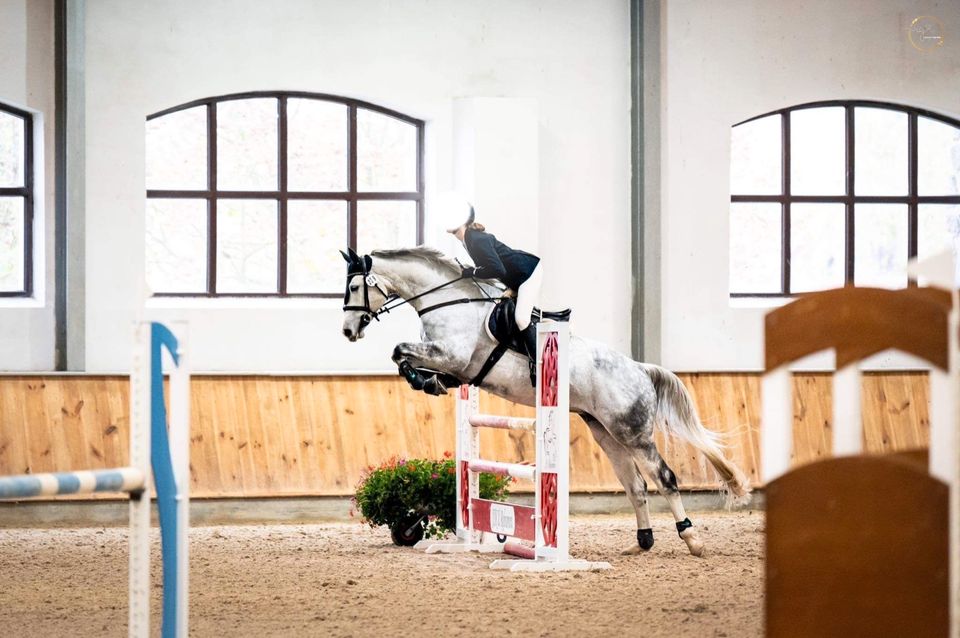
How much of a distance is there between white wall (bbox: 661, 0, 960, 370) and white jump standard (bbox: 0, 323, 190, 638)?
22.2ft

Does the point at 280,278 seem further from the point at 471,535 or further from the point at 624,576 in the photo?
the point at 624,576

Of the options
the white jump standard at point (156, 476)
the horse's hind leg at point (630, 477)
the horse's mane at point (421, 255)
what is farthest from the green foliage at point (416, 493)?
the white jump standard at point (156, 476)

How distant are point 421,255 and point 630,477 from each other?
1727mm

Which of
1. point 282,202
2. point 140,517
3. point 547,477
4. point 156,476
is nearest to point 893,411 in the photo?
point 547,477

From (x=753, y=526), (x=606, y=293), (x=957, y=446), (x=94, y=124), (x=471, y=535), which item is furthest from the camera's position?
(x=606, y=293)

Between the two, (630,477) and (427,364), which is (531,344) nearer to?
(427,364)

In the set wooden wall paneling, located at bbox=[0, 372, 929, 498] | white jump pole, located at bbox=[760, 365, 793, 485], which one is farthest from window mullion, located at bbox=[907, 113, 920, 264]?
white jump pole, located at bbox=[760, 365, 793, 485]

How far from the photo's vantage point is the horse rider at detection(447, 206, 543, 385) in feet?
21.9

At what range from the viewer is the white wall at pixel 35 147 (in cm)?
905

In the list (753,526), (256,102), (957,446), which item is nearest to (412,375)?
(753,526)

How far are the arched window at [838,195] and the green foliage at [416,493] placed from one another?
12.5 ft

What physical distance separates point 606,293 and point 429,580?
433 centimetres

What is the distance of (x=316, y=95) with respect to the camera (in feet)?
31.7

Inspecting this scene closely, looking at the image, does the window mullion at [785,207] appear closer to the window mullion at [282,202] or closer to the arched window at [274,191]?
the arched window at [274,191]
